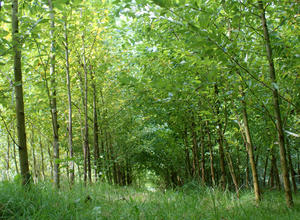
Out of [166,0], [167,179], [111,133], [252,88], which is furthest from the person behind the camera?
[167,179]

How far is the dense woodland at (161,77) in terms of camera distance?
8.27 feet

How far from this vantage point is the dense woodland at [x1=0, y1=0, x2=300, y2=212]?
8.27ft

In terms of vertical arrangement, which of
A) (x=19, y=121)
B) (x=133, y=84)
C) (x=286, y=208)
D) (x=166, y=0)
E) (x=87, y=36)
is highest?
(x=87, y=36)

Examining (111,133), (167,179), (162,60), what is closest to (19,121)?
(162,60)

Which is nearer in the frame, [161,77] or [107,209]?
[107,209]

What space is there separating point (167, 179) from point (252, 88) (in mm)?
10020

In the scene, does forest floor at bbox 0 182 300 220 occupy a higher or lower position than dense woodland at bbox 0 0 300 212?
lower

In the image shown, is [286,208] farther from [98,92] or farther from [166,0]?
[98,92]

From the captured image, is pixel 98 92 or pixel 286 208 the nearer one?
pixel 286 208

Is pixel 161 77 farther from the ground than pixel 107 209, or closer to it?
farther from the ground

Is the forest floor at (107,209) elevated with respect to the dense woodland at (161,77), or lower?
lower

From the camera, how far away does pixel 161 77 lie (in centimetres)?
345

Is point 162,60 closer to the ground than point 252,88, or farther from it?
farther from it

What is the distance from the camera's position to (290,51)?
256 cm
